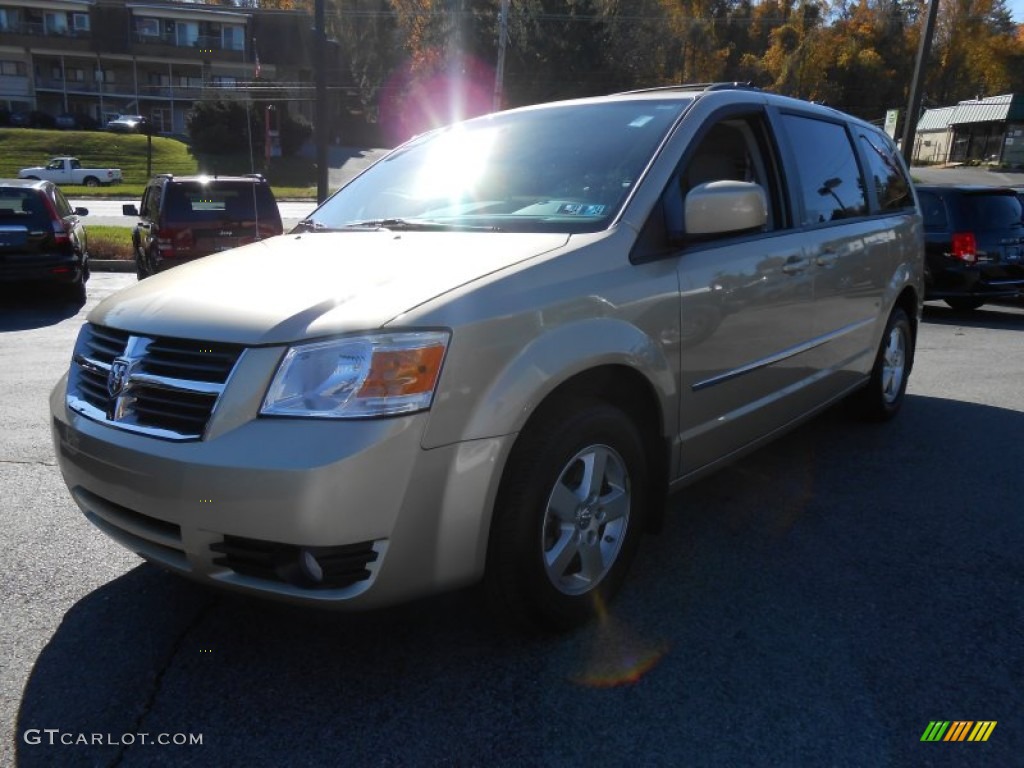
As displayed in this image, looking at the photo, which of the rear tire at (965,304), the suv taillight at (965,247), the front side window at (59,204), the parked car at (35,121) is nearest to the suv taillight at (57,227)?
the front side window at (59,204)

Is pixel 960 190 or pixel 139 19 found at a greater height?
pixel 139 19

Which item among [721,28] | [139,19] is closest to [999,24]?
[721,28]

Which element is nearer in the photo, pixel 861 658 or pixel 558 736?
pixel 558 736

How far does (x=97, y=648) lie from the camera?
283 centimetres

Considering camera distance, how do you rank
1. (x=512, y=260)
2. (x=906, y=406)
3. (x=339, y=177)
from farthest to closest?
(x=339, y=177) → (x=906, y=406) → (x=512, y=260)

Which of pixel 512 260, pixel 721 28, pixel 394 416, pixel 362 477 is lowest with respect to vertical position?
pixel 362 477

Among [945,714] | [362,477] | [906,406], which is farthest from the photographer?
[906,406]

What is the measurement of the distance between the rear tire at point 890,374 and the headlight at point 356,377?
394cm

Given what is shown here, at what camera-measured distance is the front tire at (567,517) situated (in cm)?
260

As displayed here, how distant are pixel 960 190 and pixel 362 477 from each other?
36.6ft

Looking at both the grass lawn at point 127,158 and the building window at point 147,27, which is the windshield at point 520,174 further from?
the building window at point 147,27

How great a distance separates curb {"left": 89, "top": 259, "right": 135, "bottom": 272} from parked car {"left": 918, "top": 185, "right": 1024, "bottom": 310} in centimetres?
1351

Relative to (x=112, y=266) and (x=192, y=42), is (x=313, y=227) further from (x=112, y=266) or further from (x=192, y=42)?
(x=192, y=42)

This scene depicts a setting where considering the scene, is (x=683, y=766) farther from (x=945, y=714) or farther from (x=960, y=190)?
(x=960, y=190)
